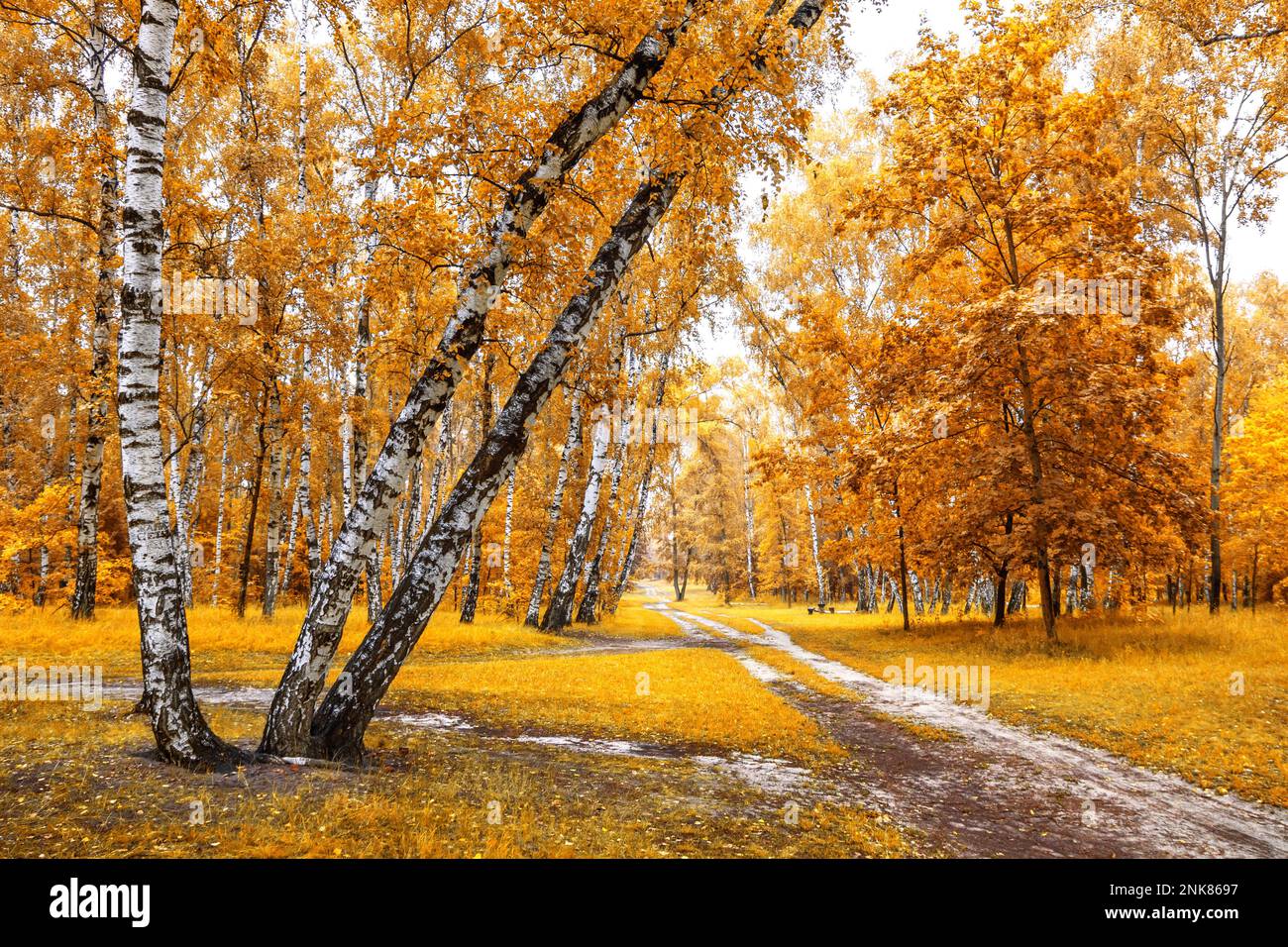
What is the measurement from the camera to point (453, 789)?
5.46 metres

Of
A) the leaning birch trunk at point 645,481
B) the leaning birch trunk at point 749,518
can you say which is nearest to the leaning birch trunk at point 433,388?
the leaning birch trunk at point 645,481

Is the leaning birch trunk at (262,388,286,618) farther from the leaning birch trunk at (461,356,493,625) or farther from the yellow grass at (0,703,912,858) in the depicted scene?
the yellow grass at (0,703,912,858)

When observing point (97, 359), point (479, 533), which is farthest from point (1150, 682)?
point (97, 359)

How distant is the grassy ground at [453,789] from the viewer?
4.15 metres

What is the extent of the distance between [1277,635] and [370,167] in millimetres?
21296

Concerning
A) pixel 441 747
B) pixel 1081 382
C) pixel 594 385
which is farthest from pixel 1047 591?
pixel 441 747

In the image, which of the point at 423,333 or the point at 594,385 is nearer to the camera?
the point at 594,385

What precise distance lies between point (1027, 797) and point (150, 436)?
969 cm

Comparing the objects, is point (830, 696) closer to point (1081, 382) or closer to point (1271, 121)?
point (1081, 382)

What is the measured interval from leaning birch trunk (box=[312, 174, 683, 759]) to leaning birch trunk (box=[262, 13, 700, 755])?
1.04ft

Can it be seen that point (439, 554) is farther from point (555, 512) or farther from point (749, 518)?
point (749, 518)

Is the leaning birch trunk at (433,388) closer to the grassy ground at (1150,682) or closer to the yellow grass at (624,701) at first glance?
the yellow grass at (624,701)

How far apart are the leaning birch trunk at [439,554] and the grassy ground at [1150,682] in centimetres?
902

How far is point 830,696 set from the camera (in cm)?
1248
